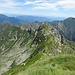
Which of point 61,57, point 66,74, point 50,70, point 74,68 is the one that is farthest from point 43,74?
point 61,57

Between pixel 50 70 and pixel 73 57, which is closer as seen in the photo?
pixel 50 70

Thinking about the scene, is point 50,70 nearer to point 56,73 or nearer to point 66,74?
point 56,73

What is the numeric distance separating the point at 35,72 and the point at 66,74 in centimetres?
421

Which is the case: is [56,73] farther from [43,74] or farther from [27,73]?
[27,73]

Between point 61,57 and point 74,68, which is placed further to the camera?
point 61,57

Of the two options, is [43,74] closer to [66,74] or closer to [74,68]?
[66,74]

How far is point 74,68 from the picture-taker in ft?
109

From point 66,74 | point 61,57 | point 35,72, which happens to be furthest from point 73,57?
point 35,72

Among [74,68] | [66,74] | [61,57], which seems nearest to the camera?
[66,74]

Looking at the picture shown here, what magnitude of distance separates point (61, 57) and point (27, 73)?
14.4 metres

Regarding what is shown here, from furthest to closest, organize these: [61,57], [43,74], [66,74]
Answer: [61,57] < [66,74] < [43,74]

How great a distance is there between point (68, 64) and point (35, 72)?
8.92m

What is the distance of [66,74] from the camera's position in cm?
2788

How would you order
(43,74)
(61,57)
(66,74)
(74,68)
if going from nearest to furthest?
(43,74) < (66,74) < (74,68) < (61,57)
